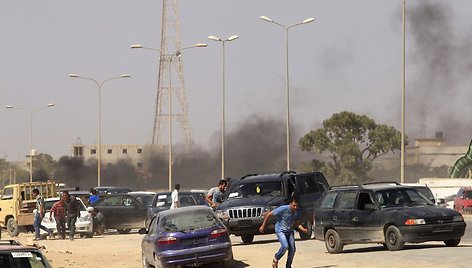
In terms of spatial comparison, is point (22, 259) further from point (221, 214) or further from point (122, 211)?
point (122, 211)

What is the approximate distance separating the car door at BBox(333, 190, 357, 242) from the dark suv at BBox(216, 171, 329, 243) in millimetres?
4277

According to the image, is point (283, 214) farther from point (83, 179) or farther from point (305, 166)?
point (83, 179)

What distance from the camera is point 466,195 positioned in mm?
55000

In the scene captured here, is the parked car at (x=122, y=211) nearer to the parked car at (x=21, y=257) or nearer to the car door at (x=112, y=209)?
the car door at (x=112, y=209)

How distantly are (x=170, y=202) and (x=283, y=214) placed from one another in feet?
61.2

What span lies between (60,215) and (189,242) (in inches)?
693

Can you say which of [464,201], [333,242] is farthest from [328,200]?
[464,201]

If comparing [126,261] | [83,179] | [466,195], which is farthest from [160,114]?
[126,261]

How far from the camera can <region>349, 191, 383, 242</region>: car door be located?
25.8 metres

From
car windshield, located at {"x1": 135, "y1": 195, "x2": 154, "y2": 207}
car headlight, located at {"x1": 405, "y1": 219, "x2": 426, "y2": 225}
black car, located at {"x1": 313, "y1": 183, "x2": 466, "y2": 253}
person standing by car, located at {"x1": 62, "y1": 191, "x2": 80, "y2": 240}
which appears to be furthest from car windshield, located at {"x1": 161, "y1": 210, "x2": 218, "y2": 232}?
car windshield, located at {"x1": 135, "y1": 195, "x2": 154, "y2": 207}

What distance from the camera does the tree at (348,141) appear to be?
103 metres

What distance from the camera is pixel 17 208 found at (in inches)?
1804

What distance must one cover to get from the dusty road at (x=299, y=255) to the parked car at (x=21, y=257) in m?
10.7

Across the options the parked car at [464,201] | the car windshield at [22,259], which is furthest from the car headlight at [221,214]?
the parked car at [464,201]
